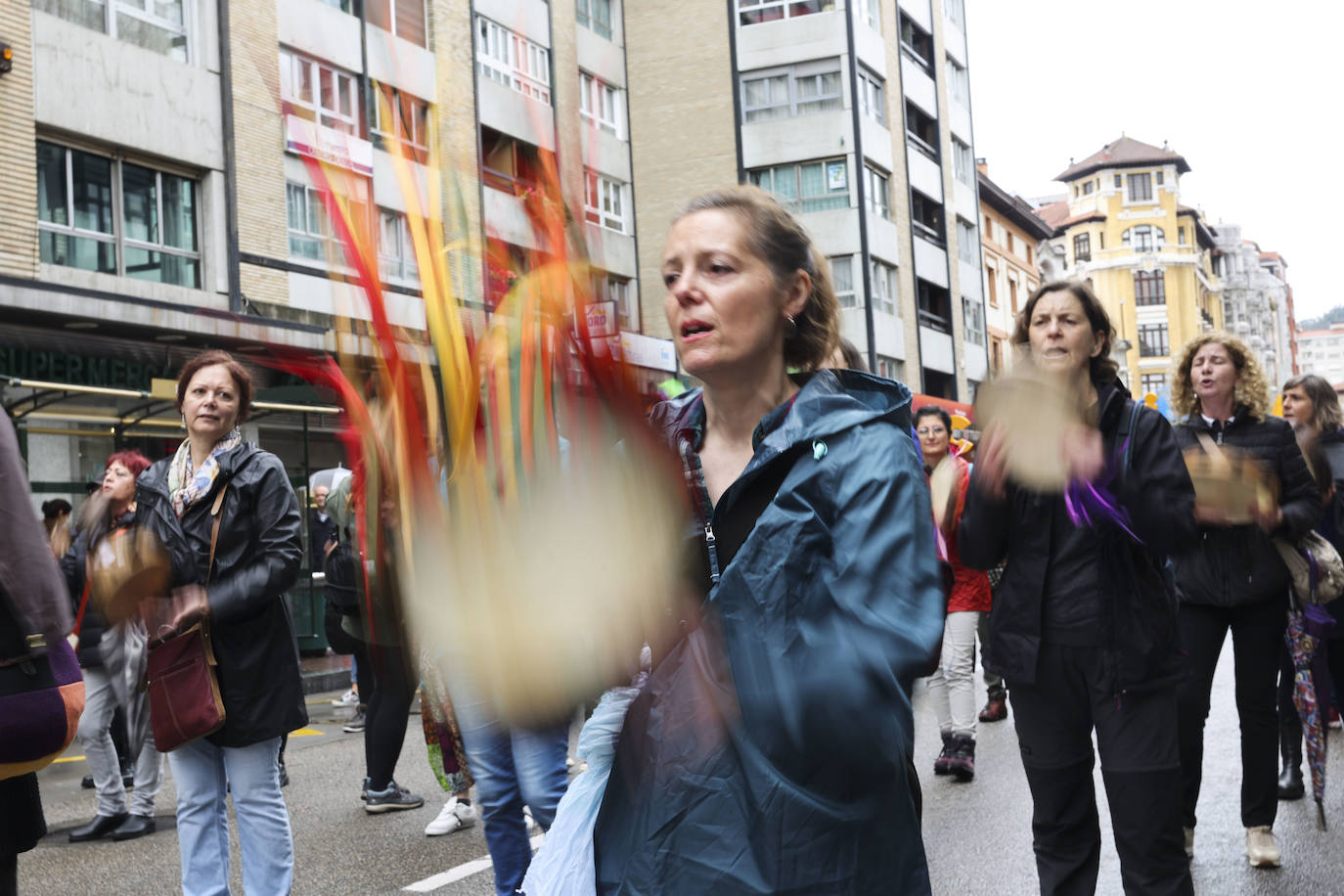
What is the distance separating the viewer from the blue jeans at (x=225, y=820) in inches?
154

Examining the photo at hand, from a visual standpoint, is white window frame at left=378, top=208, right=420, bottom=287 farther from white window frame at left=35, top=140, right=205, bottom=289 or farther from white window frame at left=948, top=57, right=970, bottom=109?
white window frame at left=948, top=57, right=970, bottom=109

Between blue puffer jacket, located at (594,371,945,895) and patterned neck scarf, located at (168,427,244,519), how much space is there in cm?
266

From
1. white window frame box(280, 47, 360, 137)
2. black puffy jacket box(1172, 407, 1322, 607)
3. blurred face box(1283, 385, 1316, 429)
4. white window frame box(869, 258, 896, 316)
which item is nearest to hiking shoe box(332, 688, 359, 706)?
blurred face box(1283, 385, 1316, 429)

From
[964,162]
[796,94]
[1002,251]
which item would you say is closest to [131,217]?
[796,94]

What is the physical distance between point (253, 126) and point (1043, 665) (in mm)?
15533

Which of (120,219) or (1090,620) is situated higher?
(120,219)

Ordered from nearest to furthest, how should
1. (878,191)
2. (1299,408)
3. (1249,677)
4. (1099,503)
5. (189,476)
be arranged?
(1099,503) → (189,476) → (1249,677) → (1299,408) → (878,191)

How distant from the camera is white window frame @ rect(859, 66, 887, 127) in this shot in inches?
1396

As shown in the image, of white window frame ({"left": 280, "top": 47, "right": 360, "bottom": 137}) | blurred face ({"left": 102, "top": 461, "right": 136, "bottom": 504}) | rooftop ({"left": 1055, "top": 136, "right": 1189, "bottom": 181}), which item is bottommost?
blurred face ({"left": 102, "top": 461, "right": 136, "bottom": 504})

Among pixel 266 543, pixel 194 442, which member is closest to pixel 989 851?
pixel 266 543

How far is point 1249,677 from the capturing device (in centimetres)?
475

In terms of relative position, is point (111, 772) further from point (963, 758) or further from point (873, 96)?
point (873, 96)

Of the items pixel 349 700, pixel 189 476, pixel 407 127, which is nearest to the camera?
pixel 407 127

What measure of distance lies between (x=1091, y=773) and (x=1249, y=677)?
1.37 metres
